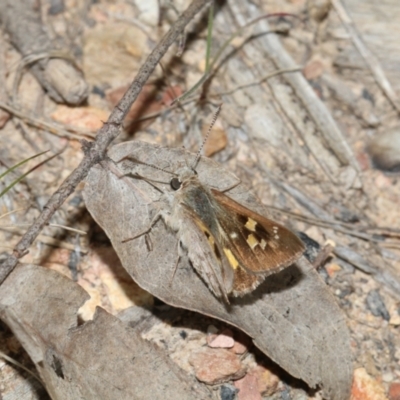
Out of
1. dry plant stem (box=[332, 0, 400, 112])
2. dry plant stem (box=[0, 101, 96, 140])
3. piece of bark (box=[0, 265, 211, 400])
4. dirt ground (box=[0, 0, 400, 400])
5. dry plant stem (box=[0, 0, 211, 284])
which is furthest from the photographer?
dry plant stem (box=[332, 0, 400, 112])

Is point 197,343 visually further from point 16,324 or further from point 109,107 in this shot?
point 109,107

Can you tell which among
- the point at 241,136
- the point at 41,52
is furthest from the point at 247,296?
the point at 41,52

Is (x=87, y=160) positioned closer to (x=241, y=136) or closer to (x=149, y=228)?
(x=149, y=228)

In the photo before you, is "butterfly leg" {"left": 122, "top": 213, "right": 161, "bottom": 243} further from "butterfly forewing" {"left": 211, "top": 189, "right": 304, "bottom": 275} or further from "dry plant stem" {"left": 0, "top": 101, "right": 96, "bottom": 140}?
"dry plant stem" {"left": 0, "top": 101, "right": 96, "bottom": 140}

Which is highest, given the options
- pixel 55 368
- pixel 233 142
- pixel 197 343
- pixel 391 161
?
pixel 55 368

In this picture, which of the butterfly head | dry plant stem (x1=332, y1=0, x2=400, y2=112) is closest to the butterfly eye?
the butterfly head

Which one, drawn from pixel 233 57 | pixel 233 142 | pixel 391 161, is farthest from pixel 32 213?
pixel 391 161
